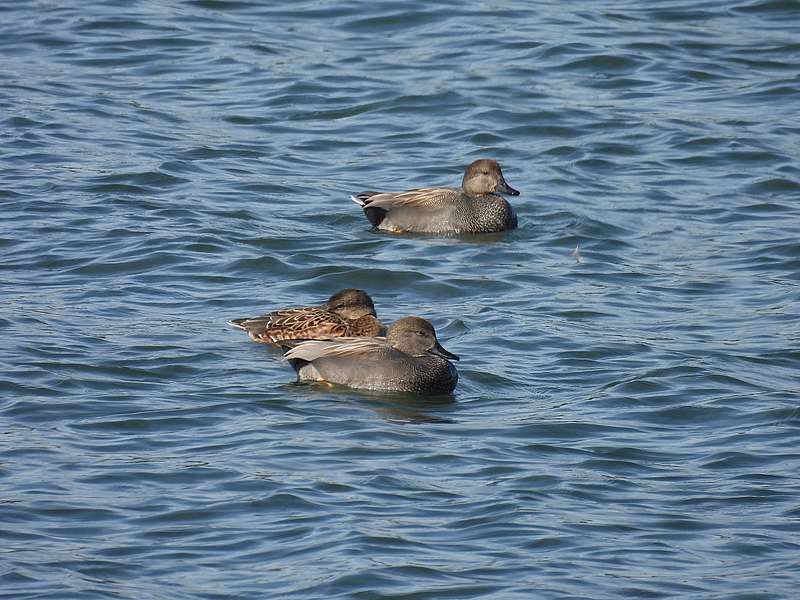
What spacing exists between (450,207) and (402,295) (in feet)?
6.75

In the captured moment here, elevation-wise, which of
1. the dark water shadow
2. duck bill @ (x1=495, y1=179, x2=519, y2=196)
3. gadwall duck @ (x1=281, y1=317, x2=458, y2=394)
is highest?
duck bill @ (x1=495, y1=179, x2=519, y2=196)

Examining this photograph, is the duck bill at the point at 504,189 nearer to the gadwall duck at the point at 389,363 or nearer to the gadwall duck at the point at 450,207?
the gadwall duck at the point at 450,207

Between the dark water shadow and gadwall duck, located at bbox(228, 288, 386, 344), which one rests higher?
gadwall duck, located at bbox(228, 288, 386, 344)

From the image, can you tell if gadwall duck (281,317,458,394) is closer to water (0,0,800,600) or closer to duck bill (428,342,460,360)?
duck bill (428,342,460,360)

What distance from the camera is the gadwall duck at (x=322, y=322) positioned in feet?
36.9

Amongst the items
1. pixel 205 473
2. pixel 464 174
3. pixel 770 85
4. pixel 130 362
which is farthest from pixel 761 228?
pixel 205 473

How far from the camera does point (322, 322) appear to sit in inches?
449

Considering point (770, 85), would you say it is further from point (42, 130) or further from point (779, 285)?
point (42, 130)

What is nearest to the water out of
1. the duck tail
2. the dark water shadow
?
the dark water shadow

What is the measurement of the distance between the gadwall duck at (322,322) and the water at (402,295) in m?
0.18

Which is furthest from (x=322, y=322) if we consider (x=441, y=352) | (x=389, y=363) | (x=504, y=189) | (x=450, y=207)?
(x=504, y=189)

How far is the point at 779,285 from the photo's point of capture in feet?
42.8

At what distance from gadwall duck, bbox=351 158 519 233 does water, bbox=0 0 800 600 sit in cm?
22

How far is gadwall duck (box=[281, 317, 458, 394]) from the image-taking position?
10.4m
